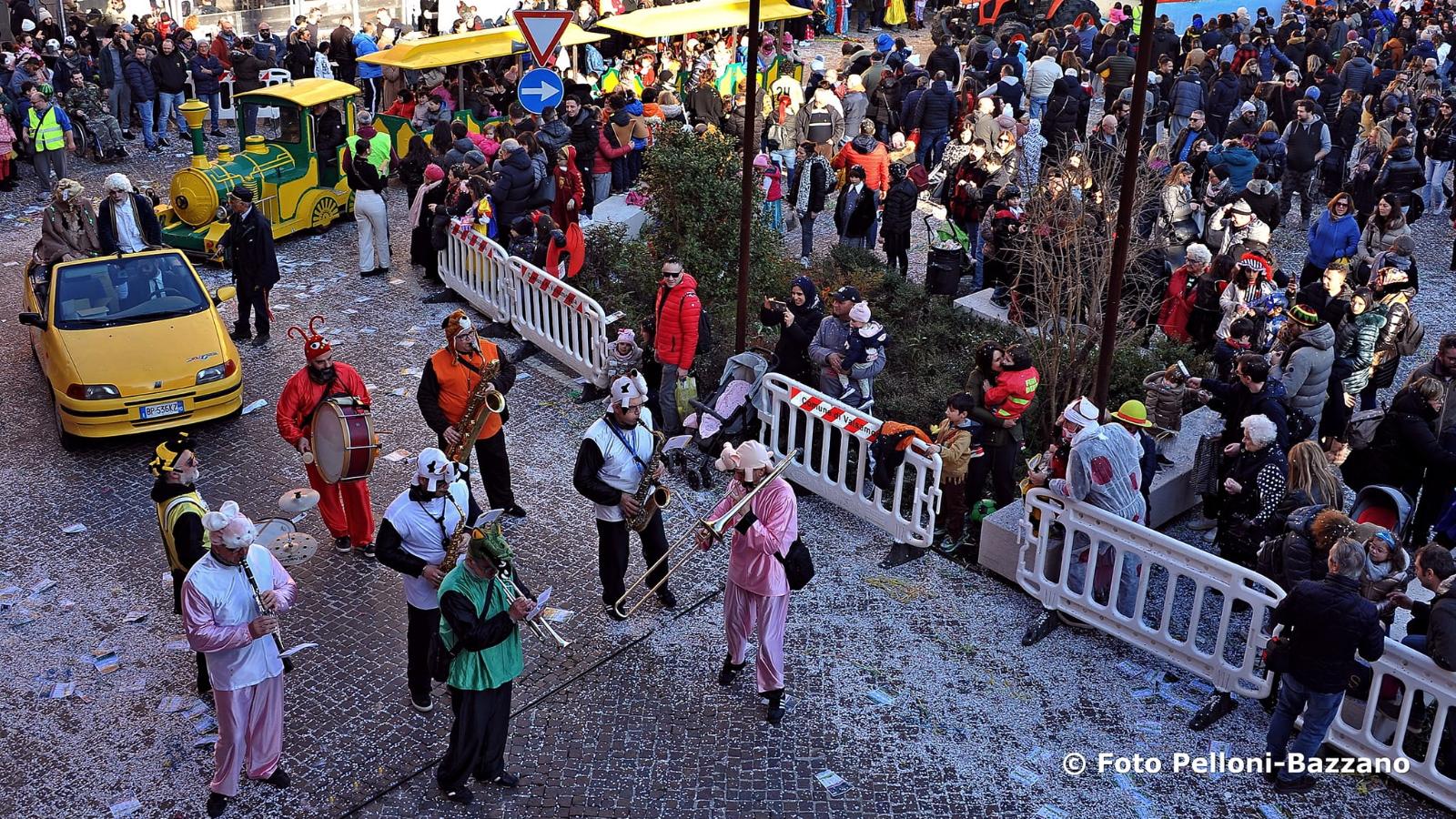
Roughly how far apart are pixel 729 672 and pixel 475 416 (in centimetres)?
262

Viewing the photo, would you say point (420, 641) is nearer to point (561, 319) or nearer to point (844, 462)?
point (844, 462)

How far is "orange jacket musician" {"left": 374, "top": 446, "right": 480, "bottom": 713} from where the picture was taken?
7270 mm

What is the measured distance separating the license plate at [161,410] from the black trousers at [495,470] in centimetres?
278

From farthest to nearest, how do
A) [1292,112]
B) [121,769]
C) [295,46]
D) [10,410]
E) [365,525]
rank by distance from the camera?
[295,46], [1292,112], [10,410], [365,525], [121,769]

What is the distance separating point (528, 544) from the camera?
32.0 feet

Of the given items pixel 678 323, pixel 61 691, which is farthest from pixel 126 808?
pixel 678 323

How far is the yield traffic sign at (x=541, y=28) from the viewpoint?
13.9 metres

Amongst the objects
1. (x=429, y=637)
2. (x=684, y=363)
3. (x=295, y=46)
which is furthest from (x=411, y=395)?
(x=295, y=46)

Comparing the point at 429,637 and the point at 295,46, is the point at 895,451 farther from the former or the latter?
the point at 295,46

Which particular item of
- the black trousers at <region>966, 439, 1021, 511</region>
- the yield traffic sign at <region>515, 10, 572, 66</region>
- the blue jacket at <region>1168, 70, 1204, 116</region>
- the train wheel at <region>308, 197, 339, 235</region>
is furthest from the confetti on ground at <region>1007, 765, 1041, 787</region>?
the blue jacket at <region>1168, 70, 1204, 116</region>

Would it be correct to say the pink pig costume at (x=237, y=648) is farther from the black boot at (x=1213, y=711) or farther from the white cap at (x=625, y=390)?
the black boot at (x=1213, y=711)

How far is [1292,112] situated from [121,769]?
710 inches

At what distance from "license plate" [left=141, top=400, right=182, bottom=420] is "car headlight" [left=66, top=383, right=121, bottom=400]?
31 centimetres

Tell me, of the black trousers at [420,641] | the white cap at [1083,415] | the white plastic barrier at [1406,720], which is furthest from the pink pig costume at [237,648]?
the white plastic barrier at [1406,720]
